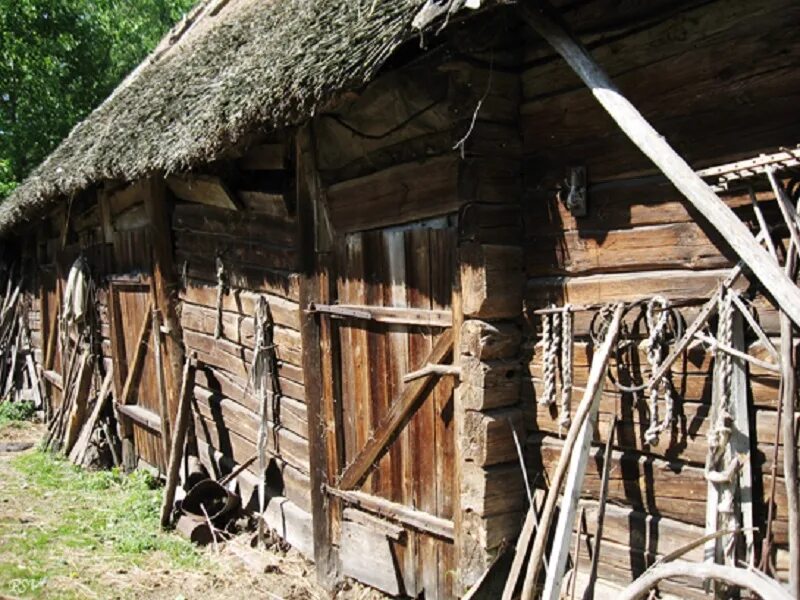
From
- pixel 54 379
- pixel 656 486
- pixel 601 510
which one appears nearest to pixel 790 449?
pixel 656 486

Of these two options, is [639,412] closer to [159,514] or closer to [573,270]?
[573,270]

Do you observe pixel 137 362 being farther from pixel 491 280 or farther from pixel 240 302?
pixel 491 280

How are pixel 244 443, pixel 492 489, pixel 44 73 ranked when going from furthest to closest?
pixel 44 73 < pixel 244 443 < pixel 492 489

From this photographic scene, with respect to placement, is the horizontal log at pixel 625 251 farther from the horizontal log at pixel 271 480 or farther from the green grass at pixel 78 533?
the green grass at pixel 78 533

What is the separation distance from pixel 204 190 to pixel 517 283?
10.2 ft

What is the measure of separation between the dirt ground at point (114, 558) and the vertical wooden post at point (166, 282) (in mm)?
1032

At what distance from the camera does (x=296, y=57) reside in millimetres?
3588

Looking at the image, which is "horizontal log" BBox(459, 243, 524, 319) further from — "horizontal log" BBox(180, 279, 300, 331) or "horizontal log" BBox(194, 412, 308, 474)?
"horizontal log" BBox(194, 412, 308, 474)

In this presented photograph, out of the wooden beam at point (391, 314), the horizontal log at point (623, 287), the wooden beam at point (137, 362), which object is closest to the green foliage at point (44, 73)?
the wooden beam at point (137, 362)

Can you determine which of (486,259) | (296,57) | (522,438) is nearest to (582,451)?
(522,438)

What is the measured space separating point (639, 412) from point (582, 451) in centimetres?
30

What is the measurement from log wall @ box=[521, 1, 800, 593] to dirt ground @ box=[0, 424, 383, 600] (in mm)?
1867

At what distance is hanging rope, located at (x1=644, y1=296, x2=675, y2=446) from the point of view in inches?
102

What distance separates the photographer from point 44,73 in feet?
51.4
